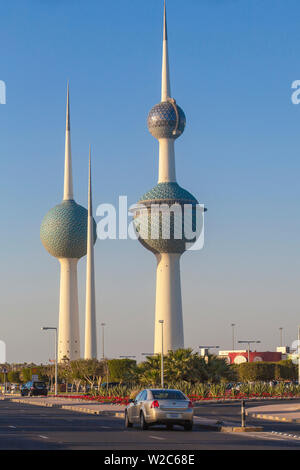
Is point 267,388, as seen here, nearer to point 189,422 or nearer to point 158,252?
point 189,422

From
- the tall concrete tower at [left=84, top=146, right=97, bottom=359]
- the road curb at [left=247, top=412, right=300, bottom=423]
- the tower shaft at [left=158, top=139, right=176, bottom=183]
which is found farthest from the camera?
the tower shaft at [left=158, top=139, right=176, bottom=183]

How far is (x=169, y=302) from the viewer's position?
6644 inches

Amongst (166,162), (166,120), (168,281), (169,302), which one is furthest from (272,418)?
(166,162)

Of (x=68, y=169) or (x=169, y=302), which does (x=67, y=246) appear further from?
(x=169, y=302)

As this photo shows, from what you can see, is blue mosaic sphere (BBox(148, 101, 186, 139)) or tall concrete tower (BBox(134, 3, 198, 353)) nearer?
tall concrete tower (BBox(134, 3, 198, 353))

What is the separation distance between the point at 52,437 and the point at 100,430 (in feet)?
13.0

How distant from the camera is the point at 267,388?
213 feet

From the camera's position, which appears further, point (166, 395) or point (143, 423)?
point (166, 395)

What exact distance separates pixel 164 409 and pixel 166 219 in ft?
462

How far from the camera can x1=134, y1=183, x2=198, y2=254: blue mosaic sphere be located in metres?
167

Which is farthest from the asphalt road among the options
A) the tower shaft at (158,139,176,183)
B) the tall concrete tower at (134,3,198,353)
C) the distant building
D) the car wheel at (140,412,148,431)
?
the tower shaft at (158,139,176,183)

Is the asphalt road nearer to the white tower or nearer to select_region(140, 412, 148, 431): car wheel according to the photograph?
select_region(140, 412, 148, 431): car wheel
